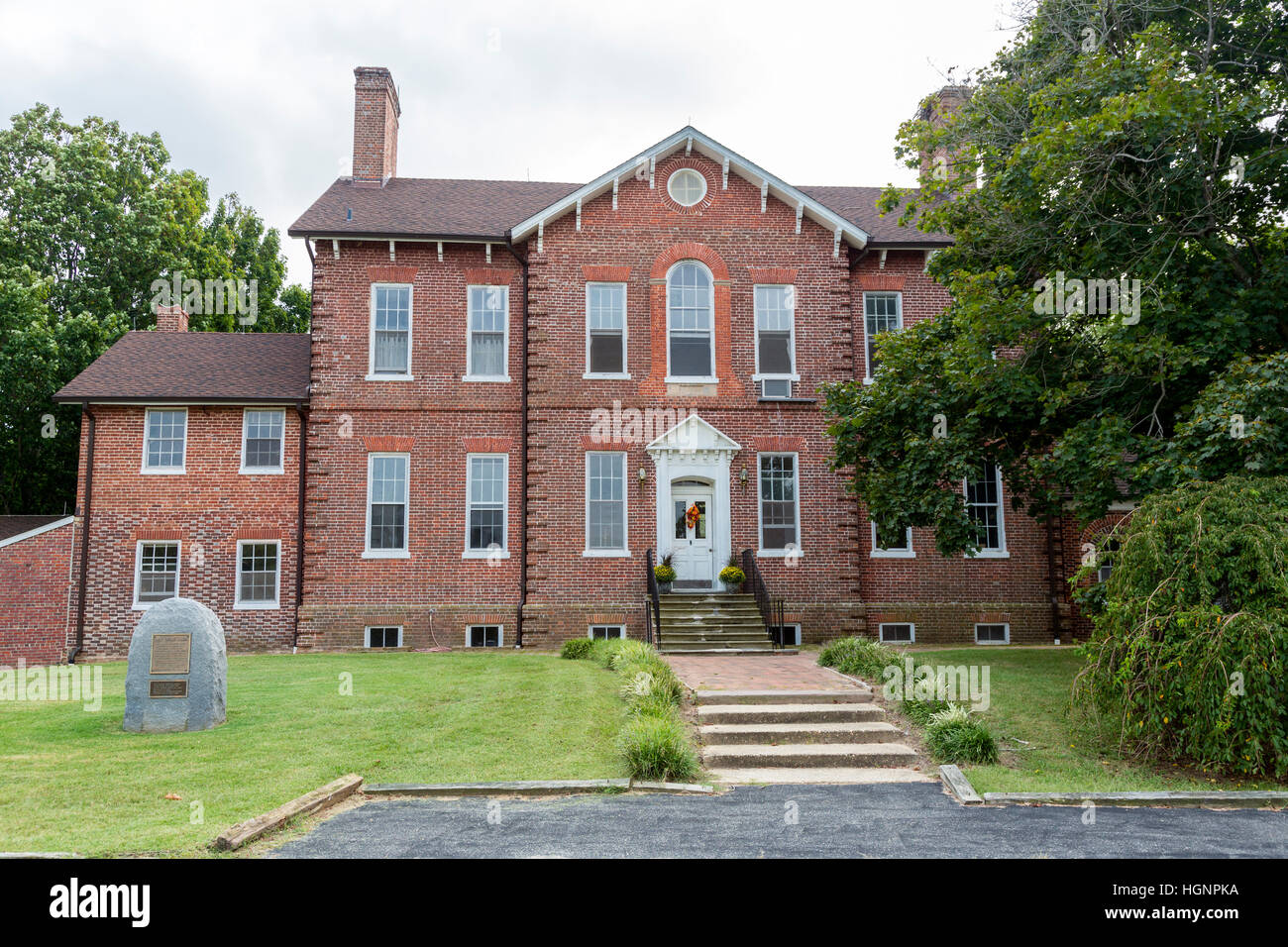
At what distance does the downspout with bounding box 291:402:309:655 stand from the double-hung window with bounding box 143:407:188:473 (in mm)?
2508

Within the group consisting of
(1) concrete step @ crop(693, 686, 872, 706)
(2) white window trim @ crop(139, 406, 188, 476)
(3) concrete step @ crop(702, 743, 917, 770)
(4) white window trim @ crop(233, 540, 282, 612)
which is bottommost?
(3) concrete step @ crop(702, 743, 917, 770)

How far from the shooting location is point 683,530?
771 inches

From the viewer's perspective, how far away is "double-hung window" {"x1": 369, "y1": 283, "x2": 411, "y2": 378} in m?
20.1

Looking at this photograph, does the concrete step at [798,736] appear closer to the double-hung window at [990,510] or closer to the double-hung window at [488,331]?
Answer: the double-hung window at [990,510]

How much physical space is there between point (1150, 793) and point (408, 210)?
18.7 m

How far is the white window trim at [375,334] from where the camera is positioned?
20.0m

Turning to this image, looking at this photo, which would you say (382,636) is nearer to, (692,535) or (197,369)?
(692,535)

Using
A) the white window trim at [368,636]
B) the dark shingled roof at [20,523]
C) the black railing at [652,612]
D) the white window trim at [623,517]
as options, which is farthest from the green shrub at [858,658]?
the dark shingled roof at [20,523]

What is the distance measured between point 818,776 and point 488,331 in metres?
13.7

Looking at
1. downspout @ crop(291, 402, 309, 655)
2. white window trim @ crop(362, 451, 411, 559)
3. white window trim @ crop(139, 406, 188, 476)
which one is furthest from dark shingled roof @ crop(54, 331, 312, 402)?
white window trim @ crop(362, 451, 411, 559)

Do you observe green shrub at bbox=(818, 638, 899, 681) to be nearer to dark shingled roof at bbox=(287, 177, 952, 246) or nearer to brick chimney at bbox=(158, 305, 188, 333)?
dark shingled roof at bbox=(287, 177, 952, 246)

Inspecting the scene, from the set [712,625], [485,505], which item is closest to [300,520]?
[485,505]

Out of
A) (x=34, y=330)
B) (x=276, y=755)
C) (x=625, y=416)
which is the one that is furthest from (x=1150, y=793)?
(x=34, y=330)

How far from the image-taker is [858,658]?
13.4m
